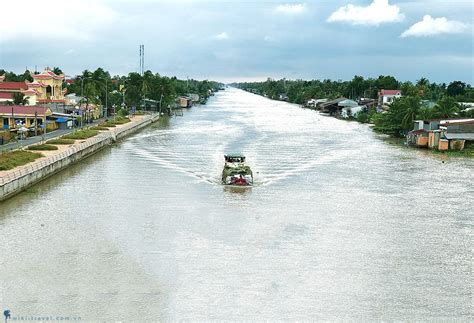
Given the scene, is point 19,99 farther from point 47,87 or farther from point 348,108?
point 348,108

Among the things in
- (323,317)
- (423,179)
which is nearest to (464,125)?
(423,179)

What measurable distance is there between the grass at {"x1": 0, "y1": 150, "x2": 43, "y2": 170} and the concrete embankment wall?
0.57 m

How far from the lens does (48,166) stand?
105 ft

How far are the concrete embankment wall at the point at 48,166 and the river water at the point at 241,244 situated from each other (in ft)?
1.90

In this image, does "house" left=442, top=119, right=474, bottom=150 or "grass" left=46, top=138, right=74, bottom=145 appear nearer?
"grass" left=46, top=138, right=74, bottom=145

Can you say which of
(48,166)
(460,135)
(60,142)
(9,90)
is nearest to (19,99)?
(9,90)

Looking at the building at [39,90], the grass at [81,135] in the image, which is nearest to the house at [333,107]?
the building at [39,90]

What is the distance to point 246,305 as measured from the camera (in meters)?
14.6

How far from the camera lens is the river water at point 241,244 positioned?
1474 centimetres

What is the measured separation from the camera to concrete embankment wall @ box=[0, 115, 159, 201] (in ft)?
86.4

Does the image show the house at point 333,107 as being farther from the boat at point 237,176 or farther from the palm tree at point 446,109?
the boat at point 237,176

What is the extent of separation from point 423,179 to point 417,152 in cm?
1364

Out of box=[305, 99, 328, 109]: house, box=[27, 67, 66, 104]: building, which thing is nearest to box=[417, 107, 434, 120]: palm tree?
box=[27, 67, 66, 104]: building

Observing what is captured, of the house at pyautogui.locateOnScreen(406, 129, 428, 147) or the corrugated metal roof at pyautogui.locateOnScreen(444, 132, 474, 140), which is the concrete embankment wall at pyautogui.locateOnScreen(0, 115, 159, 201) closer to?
the house at pyautogui.locateOnScreen(406, 129, 428, 147)
